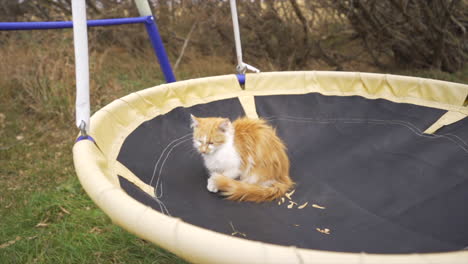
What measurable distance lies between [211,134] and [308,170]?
493 millimetres

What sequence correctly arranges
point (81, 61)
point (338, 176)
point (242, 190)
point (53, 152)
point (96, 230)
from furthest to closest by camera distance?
point (53, 152)
point (96, 230)
point (338, 176)
point (242, 190)
point (81, 61)

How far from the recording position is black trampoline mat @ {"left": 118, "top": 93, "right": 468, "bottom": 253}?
102cm

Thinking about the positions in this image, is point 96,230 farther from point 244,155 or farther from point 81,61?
point 81,61

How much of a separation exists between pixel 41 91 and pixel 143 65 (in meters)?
1.23

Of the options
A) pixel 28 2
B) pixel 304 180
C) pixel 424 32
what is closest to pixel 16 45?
pixel 28 2

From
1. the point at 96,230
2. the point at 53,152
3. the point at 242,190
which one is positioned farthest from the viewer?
the point at 53,152

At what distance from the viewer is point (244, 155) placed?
1251 mm

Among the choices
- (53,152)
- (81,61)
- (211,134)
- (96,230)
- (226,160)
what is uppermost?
(81,61)

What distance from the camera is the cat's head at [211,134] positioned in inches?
47.3

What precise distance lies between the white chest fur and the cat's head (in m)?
0.02

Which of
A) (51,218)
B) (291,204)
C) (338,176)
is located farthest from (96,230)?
(338,176)

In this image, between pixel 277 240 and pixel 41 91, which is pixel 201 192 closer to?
pixel 277 240

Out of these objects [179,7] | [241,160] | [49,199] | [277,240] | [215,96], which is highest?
[179,7]

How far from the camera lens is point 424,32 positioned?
318cm
